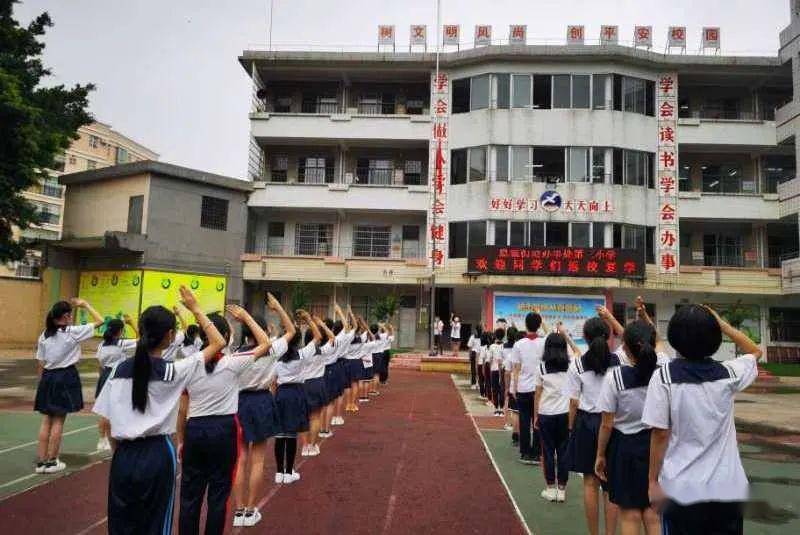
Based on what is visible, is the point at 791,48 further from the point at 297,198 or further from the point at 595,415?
the point at 595,415

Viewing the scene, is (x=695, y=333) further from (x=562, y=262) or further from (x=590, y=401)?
(x=562, y=262)

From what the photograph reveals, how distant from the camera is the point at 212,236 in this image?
24.8 m

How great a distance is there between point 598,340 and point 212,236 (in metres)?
22.6

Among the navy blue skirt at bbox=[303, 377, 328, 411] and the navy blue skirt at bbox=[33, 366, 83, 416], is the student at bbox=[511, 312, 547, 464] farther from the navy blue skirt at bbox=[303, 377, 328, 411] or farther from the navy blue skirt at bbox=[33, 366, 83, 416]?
the navy blue skirt at bbox=[33, 366, 83, 416]

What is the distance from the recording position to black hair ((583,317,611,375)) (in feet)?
14.6

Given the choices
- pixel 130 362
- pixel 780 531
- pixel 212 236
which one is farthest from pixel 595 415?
pixel 212 236

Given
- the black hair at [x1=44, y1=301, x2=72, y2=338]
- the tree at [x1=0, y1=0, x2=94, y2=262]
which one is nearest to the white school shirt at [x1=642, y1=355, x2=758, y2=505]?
the black hair at [x1=44, y1=301, x2=72, y2=338]

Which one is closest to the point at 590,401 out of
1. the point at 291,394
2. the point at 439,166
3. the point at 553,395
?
the point at 553,395

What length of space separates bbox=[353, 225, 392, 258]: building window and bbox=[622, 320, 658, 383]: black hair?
2355 cm

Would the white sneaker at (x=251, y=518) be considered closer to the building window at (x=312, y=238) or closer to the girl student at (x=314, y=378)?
the girl student at (x=314, y=378)

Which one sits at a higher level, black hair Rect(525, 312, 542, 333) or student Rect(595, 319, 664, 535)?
black hair Rect(525, 312, 542, 333)

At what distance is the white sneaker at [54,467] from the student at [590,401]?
552cm

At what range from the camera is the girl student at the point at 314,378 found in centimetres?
640

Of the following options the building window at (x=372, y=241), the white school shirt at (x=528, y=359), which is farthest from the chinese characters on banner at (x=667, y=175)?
the white school shirt at (x=528, y=359)
